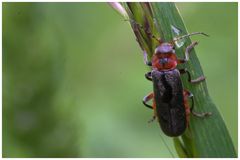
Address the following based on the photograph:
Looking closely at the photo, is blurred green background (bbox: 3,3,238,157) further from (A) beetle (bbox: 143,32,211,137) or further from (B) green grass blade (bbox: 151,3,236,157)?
(B) green grass blade (bbox: 151,3,236,157)

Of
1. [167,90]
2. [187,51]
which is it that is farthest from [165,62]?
[187,51]

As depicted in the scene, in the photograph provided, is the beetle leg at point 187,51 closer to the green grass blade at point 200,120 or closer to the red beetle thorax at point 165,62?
the green grass blade at point 200,120

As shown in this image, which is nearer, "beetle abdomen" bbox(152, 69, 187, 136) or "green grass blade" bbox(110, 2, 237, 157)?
"green grass blade" bbox(110, 2, 237, 157)

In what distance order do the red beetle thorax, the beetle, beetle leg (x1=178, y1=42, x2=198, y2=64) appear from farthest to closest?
the red beetle thorax
the beetle
beetle leg (x1=178, y1=42, x2=198, y2=64)

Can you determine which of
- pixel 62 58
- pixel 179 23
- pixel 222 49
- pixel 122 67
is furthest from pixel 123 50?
pixel 179 23

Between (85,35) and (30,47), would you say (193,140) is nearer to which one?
(30,47)

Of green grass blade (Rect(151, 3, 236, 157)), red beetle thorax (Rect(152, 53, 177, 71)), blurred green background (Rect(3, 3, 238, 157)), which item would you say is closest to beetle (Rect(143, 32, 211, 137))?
red beetle thorax (Rect(152, 53, 177, 71))

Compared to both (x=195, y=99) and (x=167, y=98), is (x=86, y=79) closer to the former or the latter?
(x=167, y=98)
